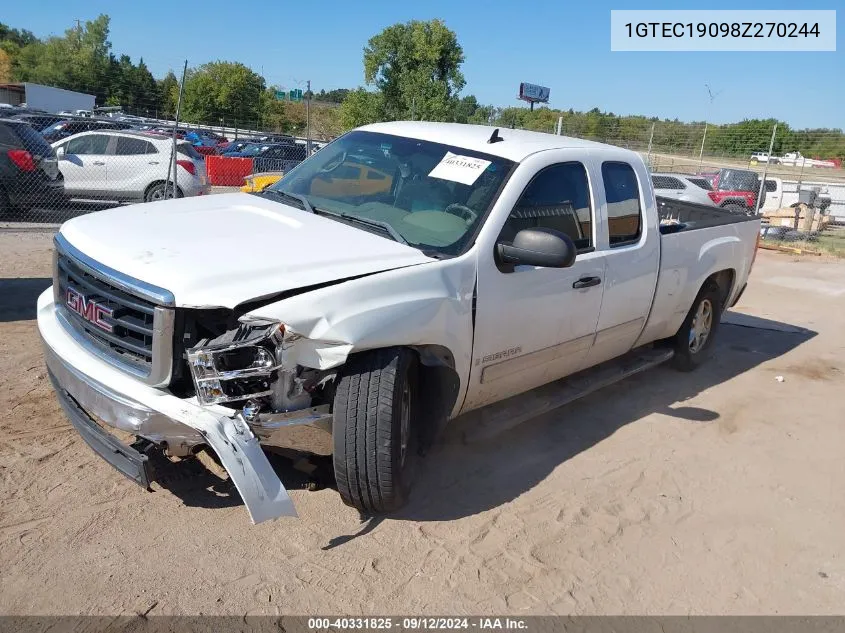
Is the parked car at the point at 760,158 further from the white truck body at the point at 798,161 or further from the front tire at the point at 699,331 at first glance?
the front tire at the point at 699,331

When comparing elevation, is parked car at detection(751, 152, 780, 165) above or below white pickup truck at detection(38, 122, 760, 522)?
above

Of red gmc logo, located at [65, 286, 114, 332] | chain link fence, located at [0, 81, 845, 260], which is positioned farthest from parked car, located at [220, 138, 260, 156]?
red gmc logo, located at [65, 286, 114, 332]

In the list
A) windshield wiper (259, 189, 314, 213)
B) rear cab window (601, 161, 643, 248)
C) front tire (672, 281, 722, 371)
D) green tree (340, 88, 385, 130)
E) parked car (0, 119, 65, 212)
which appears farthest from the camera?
green tree (340, 88, 385, 130)

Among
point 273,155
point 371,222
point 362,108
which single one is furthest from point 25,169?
point 362,108

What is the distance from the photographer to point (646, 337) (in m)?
5.59

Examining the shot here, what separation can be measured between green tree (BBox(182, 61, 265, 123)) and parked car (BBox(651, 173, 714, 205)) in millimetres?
21026

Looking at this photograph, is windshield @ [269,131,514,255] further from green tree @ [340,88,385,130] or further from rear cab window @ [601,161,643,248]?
green tree @ [340,88,385,130]

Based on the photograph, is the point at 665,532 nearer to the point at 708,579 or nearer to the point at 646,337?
the point at 708,579

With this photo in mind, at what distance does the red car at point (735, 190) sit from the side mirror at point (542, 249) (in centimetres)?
1794

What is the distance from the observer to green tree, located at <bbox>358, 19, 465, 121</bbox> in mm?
28172

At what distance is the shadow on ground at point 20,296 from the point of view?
245 inches

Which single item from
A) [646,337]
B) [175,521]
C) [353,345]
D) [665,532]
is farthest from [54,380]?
[646,337]

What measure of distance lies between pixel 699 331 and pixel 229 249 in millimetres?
4568

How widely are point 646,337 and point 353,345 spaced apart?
3.16m
